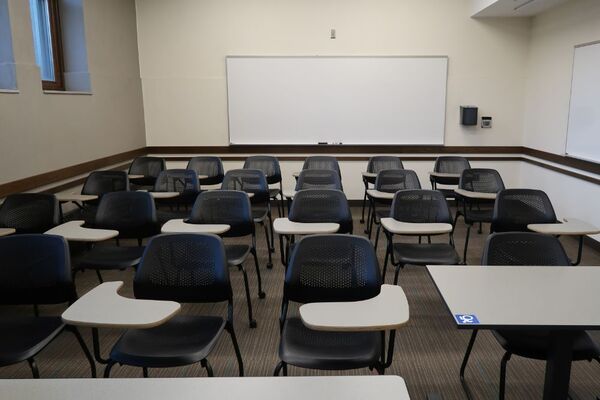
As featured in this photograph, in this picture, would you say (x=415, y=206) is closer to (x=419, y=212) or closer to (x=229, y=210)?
(x=419, y=212)

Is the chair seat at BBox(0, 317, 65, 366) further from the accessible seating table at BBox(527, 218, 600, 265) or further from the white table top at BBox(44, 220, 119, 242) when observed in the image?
the accessible seating table at BBox(527, 218, 600, 265)

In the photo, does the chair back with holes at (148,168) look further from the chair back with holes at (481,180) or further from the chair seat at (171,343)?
the chair seat at (171,343)

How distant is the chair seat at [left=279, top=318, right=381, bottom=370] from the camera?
82.3 inches

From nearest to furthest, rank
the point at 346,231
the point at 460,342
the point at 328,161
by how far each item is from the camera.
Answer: the point at 460,342 → the point at 346,231 → the point at 328,161

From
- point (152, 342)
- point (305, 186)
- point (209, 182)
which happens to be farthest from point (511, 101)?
point (152, 342)

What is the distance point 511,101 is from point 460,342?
16.5 feet

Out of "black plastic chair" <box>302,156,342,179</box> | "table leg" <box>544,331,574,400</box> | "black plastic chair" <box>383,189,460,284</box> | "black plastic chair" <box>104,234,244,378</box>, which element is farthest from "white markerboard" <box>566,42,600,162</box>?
"black plastic chair" <box>104,234,244,378</box>

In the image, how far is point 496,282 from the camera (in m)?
2.16

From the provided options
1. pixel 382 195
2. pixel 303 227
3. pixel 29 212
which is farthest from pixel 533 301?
pixel 29 212

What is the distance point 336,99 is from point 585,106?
3.21 metres

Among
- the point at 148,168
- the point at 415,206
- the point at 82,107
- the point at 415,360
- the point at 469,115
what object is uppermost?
the point at 82,107

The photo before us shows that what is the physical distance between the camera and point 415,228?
3.36 m

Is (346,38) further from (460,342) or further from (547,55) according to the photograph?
(460,342)

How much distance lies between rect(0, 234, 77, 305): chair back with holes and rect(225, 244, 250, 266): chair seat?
1.12 metres
